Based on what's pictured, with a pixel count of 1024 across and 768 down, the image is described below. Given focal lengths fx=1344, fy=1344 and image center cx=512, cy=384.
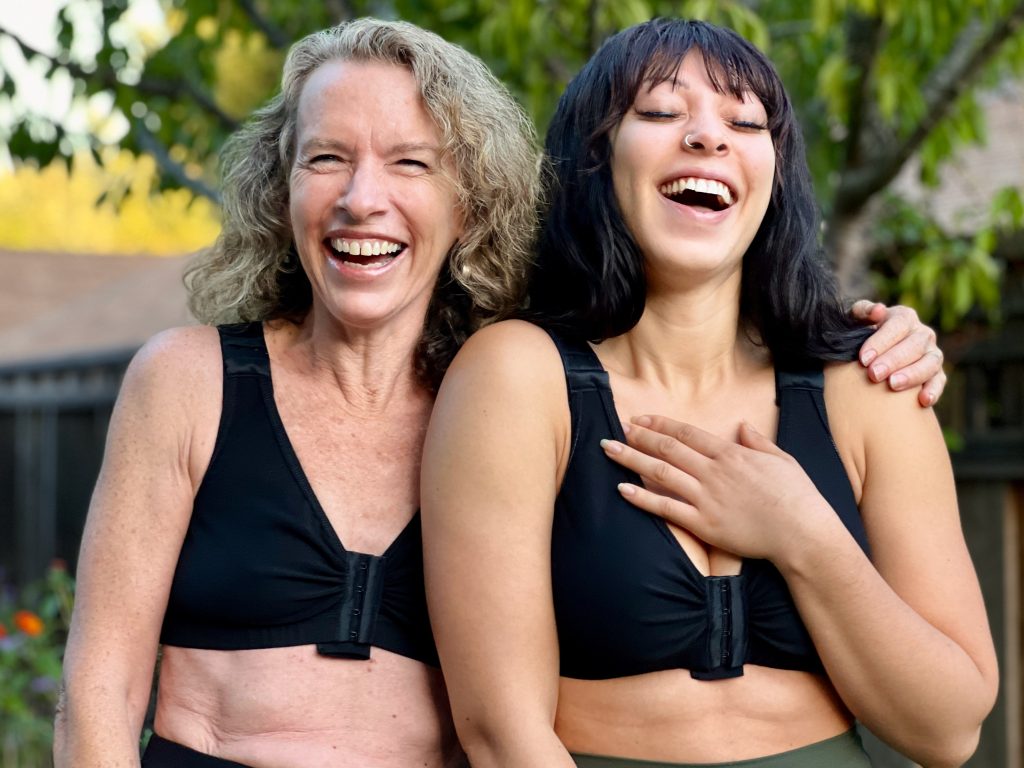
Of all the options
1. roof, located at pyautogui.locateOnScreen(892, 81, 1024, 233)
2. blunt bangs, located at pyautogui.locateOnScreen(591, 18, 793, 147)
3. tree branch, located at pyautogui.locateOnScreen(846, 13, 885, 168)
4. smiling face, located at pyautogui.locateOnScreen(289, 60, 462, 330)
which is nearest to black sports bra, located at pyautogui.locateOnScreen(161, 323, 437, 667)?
smiling face, located at pyautogui.locateOnScreen(289, 60, 462, 330)

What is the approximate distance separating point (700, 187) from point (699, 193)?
5 cm

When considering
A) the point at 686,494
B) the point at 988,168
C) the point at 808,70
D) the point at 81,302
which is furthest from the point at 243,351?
the point at 81,302

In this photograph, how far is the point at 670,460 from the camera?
212cm

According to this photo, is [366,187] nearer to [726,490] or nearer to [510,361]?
[510,361]

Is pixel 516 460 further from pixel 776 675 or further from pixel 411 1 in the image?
pixel 411 1

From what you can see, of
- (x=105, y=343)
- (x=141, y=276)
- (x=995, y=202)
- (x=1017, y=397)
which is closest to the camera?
(x=995, y=202)

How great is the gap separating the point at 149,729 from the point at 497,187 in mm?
1177

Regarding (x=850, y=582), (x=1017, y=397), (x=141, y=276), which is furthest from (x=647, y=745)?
(x=141, y=276)

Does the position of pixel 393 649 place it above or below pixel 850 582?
below

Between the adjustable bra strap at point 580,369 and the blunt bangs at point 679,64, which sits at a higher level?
the blunt bangs at point 679,64

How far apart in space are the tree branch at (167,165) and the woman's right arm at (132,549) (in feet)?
8.70

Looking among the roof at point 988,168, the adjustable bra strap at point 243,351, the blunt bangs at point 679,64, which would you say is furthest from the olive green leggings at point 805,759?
the roof at point 988,168

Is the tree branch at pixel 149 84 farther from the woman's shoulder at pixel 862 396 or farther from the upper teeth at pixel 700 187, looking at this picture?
the woman's shoulder at pixel 862 396

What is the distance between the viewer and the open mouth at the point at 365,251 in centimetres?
225
